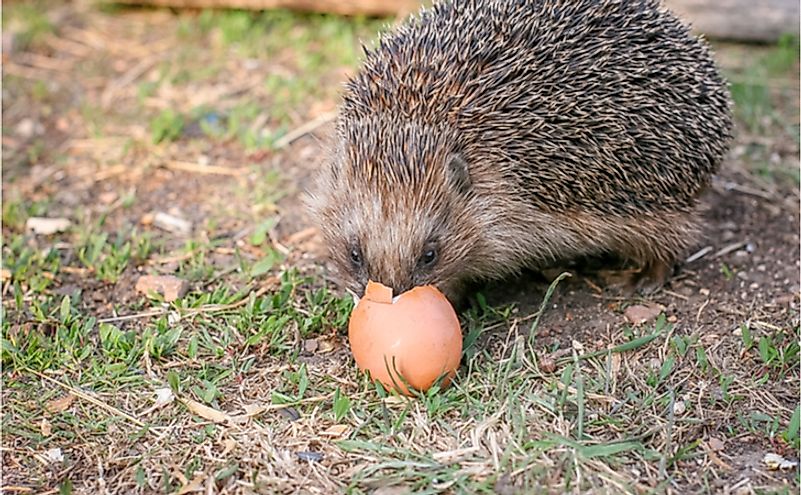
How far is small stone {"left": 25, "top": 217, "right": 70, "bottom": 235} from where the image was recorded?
19.6 feet

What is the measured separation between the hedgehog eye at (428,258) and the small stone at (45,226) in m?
2.56

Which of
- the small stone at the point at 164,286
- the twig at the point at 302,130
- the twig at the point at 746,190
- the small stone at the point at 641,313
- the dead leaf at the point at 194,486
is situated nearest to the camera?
the dead leaf at the point at 194,486

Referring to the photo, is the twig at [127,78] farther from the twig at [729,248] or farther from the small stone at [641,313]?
the twig at [729,248]

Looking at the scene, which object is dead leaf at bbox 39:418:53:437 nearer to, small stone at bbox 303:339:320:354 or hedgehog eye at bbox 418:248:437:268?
small stone at bbox 303:339:320:354

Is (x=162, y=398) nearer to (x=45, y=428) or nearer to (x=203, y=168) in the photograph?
(x=45, y=428)

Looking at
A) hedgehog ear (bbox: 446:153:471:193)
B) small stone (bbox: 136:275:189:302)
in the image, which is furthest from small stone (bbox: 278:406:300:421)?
hedgehog ear (bbox: 446:153:471:193)

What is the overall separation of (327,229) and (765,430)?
215cm

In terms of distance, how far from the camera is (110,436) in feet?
14.2

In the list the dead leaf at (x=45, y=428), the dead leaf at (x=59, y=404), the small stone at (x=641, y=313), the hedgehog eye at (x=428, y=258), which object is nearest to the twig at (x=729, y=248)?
the small stone at (x=641, y=313)

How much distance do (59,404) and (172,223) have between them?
70.5 inches

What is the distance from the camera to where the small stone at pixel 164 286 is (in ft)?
17.4

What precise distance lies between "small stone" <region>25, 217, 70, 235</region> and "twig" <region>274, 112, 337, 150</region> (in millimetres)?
1539

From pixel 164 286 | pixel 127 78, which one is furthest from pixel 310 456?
pixel 127 78

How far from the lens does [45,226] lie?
6000 mm
